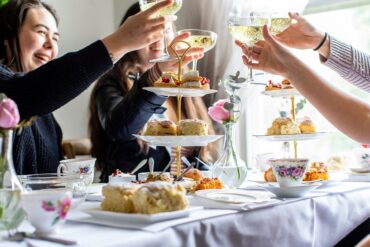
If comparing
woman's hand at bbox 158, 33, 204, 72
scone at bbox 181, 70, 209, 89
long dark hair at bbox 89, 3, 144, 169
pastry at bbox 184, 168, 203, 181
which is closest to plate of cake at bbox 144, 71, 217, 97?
scone at bbox 181, 70, 209, 89

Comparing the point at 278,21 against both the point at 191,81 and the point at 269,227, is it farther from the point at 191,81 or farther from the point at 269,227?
the point at 269,227

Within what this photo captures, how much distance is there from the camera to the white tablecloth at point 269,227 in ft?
2.44

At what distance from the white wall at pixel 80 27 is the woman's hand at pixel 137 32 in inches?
88.6

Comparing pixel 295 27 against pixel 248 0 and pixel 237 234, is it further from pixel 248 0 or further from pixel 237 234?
pixel 248 0

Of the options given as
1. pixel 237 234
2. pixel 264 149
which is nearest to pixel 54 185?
pixel 237 234

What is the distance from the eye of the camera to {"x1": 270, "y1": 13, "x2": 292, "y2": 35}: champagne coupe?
4.27ft

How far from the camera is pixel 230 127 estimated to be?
1326 millimetres

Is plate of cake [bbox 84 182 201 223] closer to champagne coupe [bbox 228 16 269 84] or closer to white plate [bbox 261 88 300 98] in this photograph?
champagne coupe [bbox 228 16 269 84]

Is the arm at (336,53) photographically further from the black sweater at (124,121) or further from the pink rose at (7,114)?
the pink rose at (7,114)

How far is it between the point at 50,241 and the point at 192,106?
5.23 feet

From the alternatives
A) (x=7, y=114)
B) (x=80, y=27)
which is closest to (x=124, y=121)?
(x=7, y=114)

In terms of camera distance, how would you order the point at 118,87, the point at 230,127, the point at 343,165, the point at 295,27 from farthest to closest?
the point at 118,87 → the point at 343,165 → the point at 295,27 → the point at 230,127

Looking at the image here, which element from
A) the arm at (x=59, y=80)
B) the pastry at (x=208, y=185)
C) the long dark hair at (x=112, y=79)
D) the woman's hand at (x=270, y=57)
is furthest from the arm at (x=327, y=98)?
the long dark hair at (x=112, y=79)

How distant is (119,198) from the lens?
85cm
